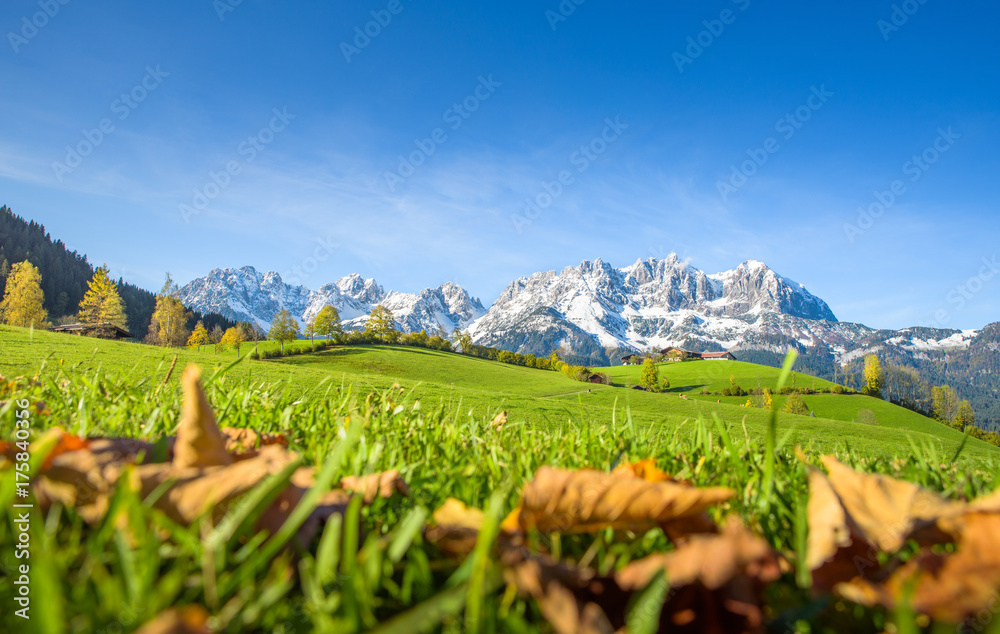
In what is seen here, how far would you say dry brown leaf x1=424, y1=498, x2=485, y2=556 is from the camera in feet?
3.13

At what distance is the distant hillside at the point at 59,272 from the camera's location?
136 m

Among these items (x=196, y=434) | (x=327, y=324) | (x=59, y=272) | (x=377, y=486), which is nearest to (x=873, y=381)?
(x=327, y=324)

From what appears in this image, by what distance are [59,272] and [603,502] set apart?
195167mm

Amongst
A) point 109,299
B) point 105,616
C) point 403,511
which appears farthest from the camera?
point 109,299

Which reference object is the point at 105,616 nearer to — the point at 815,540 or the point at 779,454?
the point at 815,540

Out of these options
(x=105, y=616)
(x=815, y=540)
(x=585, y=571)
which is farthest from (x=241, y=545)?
(x=815, y=540)

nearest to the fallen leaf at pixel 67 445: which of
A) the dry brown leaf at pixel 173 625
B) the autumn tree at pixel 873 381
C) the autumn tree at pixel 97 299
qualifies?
the dry brown leaf at pixel 173 625

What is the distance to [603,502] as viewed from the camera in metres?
1.01

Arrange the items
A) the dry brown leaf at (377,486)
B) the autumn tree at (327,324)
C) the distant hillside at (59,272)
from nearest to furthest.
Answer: the dry brown leaf at (377,486)
the autumn tree at (327,324)
the distant hillside at (59,272)

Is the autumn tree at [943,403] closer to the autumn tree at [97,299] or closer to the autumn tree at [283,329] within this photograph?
the autumn tree at [283,329]

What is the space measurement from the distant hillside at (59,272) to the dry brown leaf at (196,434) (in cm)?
15702

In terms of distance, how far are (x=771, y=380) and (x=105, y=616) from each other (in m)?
107

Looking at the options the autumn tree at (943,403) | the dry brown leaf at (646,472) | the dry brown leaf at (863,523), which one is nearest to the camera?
the dry brown leaf at (863,523)

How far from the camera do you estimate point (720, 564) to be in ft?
2.40
